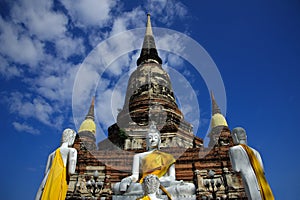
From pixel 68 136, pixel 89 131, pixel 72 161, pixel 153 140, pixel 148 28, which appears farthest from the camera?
pixel 148 28

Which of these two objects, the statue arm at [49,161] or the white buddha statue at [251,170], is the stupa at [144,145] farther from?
the white buddha statue at [251,170]

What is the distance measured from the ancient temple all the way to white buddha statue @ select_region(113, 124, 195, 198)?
102 centimetres

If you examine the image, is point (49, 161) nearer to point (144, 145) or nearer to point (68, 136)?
→ point (68, 136)

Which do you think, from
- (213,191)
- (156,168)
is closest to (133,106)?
(213,191)

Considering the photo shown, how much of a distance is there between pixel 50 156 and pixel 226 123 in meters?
21.4

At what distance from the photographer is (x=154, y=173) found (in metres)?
4.92

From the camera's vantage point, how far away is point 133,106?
17719 mm

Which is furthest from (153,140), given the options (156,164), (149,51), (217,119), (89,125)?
(217,119)

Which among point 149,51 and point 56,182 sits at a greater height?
point 149,51

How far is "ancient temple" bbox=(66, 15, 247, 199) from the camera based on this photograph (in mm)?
10906

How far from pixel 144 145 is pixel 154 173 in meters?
9.52

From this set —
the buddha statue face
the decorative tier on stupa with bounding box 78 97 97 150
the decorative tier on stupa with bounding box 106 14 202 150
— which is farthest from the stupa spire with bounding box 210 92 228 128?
the buddha statue face

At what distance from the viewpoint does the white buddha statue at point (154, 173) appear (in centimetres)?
412

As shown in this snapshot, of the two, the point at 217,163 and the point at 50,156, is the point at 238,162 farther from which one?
the point at 217,163
